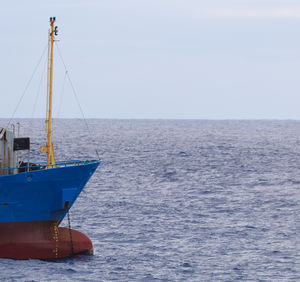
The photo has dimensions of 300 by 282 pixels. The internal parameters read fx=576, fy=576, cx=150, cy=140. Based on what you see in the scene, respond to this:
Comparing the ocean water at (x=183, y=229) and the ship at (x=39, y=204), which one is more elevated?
the ship at (x=39, y=204)

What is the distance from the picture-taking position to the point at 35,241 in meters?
26.8

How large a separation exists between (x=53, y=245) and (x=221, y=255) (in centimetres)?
831

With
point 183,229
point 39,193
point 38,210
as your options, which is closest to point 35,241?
point 38,210

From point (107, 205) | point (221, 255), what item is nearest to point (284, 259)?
point (221, 255)

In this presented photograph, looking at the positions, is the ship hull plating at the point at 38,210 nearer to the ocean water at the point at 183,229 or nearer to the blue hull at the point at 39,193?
the blue hull at the point at 39,193

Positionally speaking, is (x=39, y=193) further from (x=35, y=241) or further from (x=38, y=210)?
(x=35, y=241)

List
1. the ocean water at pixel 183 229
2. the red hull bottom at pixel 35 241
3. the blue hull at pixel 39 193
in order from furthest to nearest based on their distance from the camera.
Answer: the red hull bottom at pixel 35 241, the blue hull at pixel 39 193, the ocean water at pixel 183 229

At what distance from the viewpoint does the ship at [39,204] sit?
2617cm

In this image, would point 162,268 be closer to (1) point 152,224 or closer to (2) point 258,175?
(1) point 152,224

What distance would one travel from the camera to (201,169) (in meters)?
68.3

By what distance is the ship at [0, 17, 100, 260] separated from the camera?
85.9 feet

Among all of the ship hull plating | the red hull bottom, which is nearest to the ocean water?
the red hull bottom

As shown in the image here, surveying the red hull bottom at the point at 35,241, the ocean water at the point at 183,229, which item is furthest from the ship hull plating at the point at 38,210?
the ocean water at the point at 183,229

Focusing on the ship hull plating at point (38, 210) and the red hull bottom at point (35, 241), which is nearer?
the ship hull plating at point (38, 210)
